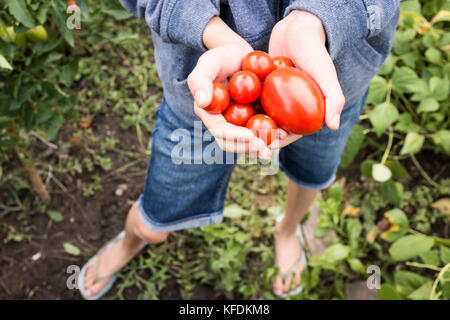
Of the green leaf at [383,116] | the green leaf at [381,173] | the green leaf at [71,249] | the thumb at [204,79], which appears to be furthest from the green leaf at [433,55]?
the green leaf at [71,249]

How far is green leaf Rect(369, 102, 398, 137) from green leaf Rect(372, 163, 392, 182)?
17 centimetres

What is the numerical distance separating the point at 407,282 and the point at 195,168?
1033 millimetres

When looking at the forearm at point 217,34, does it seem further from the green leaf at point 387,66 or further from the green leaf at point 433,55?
the green leaf at point 433,55

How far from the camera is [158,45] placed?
1042mm

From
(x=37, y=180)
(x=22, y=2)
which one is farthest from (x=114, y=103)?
(x=22, y=2)

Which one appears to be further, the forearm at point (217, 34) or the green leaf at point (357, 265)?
the green leaf at point (357, 265)

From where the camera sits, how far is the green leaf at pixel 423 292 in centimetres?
146

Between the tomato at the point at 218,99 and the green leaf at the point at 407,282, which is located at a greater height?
the tomato at the point at 218,99

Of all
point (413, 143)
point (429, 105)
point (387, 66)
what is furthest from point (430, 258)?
point (387, 66)

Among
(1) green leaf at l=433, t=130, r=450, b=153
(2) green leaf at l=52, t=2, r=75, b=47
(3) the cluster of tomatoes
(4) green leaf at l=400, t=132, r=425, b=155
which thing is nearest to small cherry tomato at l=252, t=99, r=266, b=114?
(3) the cluster of tomatoes

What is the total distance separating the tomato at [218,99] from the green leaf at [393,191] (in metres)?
1.20

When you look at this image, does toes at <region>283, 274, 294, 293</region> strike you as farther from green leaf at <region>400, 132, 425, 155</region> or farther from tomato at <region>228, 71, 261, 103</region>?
tomato at <region>228, 71, 261, 103</region>

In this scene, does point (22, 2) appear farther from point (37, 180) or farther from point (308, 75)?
point (37, 180)

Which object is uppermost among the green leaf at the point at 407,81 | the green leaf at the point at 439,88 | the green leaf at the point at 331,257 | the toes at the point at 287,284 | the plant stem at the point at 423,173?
the green leaf at the point at 407,81
